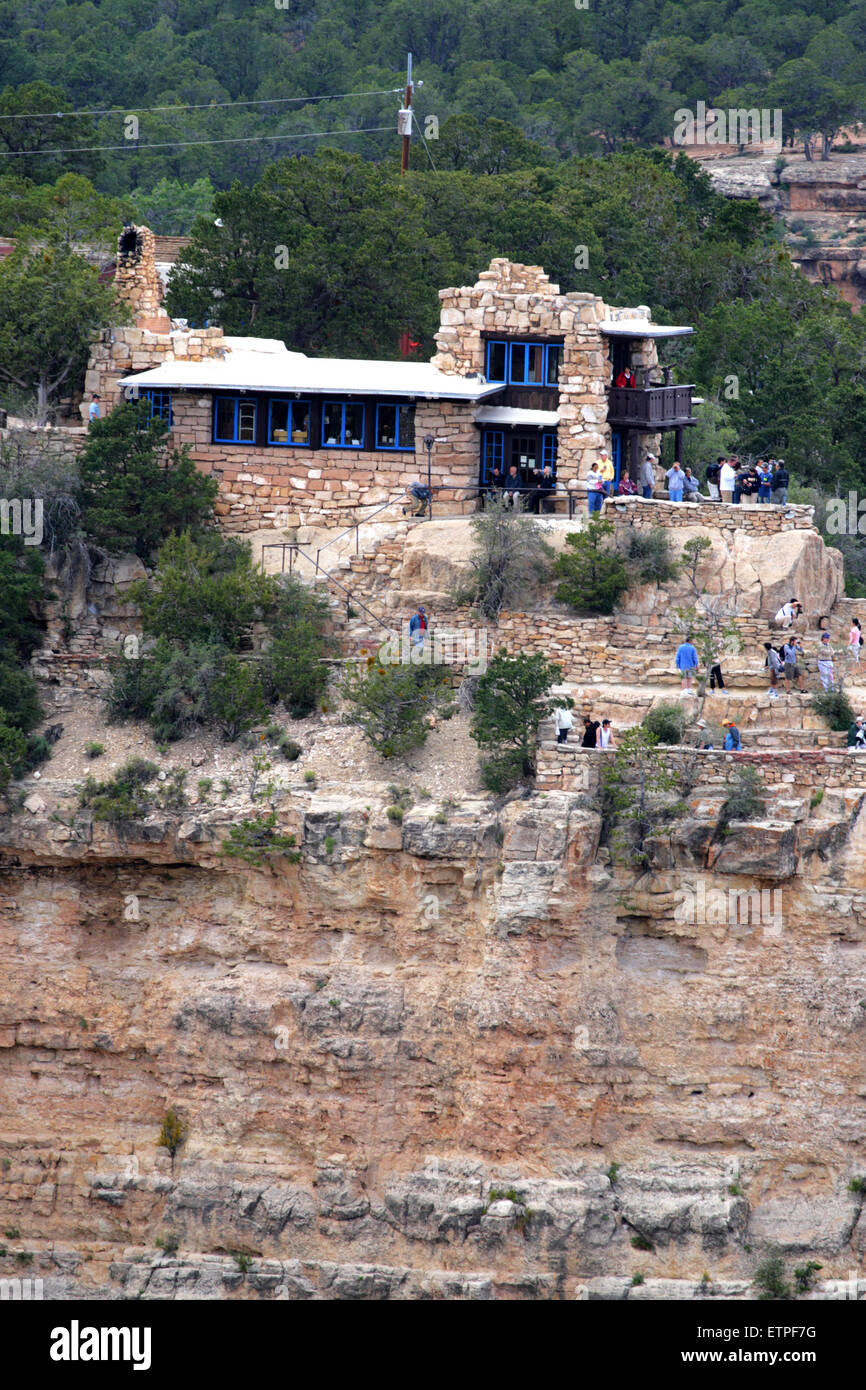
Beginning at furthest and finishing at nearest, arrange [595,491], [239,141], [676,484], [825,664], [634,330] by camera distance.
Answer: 1. [239,141]
2. [634,330]
3. [595,491]
4. [676,484]
5. [825,664]

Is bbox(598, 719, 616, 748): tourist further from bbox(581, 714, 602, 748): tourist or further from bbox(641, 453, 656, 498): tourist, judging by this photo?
bbox(641, 453, 656, 498): tourist

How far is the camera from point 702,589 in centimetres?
4712

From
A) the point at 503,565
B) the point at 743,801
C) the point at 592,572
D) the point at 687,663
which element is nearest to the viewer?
the point at 743,801

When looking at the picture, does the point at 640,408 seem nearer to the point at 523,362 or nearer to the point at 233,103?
the point at 523,362

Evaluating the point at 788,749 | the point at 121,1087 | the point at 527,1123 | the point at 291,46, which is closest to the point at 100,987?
the point at 121,1087

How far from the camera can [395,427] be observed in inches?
1997

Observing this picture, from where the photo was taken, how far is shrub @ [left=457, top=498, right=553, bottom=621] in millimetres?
47625

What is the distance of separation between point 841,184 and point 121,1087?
65.6 m

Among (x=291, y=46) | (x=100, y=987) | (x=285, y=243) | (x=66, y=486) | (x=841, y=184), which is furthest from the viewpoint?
(x=291, y=46)

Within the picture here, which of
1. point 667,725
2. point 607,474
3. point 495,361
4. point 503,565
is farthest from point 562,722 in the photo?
point 495,361

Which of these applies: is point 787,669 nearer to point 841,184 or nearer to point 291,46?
point 841,184

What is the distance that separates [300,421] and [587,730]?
1163cm

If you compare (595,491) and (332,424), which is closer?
(595,491)

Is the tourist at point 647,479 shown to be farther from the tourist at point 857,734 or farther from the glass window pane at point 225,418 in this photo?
the glass window pane at point 225,418
